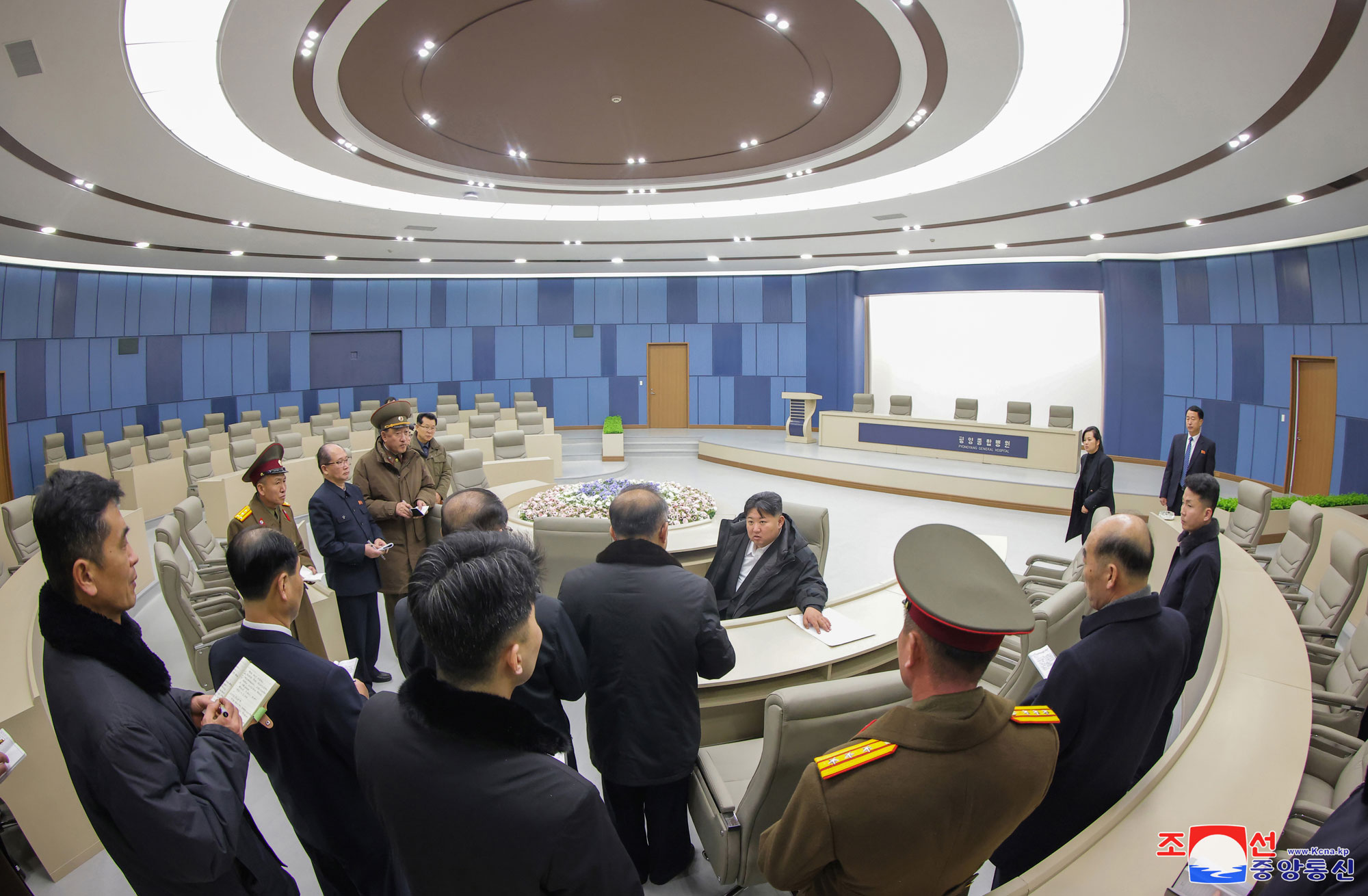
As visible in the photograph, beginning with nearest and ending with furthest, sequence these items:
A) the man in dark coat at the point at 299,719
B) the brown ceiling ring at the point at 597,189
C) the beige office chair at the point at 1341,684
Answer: the man in dark coat at the point at 299,719 → the beige office chair at the point at 1341,684 → the brown ceiling ring at the point at 597,189

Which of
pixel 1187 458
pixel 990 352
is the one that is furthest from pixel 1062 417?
pixel 1187 458

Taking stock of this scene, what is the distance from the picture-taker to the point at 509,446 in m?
9.94

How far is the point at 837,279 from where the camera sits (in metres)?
15.0

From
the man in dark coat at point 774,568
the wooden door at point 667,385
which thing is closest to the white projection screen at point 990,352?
the wooden door at point 667,385

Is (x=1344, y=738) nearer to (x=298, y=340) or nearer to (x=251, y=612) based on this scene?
(x=251, y=612)

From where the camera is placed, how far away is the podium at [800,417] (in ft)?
44.1

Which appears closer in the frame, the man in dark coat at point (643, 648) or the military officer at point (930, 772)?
the military officer at point (930, 772)

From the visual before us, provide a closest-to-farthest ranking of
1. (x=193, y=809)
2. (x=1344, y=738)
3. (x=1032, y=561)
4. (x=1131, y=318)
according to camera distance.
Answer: (x=193, y=809), (x=1344, y=738), (x=1032, y=561), (x=1131, y=318)

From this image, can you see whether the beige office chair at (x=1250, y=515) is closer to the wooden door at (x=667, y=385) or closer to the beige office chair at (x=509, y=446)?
the beige office chair at (x=509, y=446)

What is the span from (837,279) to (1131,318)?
5.63 meters

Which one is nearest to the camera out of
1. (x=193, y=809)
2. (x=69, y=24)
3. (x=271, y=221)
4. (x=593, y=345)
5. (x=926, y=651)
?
(x=926, y=651)

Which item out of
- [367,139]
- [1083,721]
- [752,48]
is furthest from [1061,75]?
[367,139]

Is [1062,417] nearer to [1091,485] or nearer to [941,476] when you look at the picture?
[941,476]

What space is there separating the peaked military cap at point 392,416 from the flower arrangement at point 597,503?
149cm
